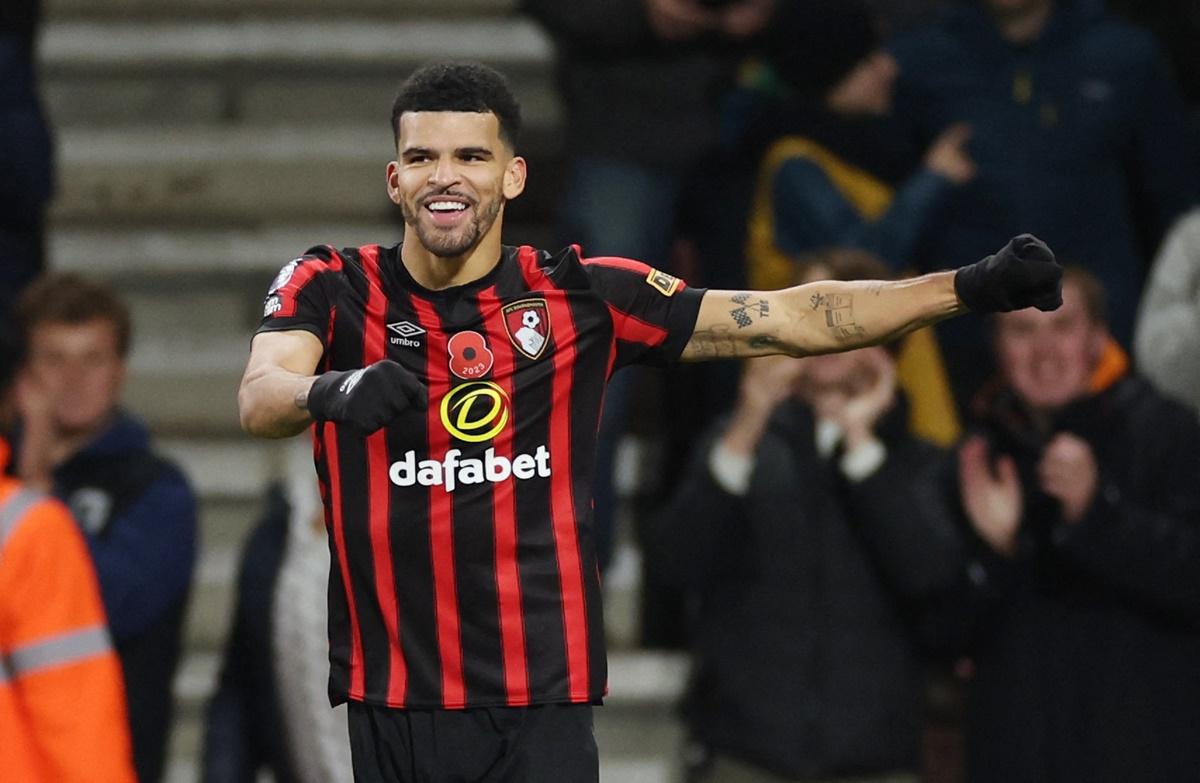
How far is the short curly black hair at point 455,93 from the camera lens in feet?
11.8

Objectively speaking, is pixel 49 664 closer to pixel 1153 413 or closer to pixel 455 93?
pixel 455 93

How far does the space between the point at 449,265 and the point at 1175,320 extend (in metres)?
2.68

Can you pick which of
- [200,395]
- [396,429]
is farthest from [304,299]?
[200,395]

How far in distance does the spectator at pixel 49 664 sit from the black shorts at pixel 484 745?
3.23 ft

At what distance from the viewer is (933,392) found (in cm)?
596

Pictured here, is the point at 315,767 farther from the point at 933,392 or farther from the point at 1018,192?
the point at 1018,192

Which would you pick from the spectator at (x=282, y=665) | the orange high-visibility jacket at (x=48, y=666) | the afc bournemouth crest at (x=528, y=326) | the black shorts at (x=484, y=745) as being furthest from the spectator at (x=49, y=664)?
the afc bournemouth crest at (x=528, y=326)

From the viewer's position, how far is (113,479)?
551 cm

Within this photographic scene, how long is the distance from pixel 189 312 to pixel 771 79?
6.91 feet

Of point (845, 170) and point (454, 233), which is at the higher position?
point (845, 170)

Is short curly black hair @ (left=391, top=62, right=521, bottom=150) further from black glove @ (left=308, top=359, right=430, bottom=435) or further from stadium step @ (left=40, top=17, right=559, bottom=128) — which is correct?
stadium step @ (left=40, top=17, right=559, bottom=128)

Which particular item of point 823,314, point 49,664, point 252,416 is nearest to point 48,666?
point 49,664

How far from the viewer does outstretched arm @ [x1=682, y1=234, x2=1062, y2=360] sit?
12.1 feet

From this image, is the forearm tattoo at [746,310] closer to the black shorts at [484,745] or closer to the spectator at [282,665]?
the black shorts at [484,745]
